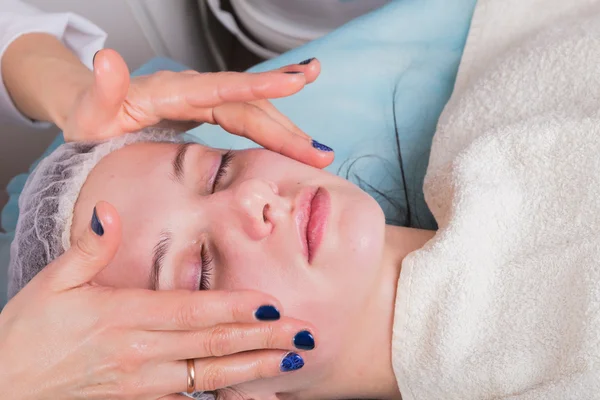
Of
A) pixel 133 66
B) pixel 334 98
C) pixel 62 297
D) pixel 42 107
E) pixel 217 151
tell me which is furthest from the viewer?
pixel 133 66

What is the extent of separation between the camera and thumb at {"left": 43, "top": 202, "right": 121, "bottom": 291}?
77 centimetres

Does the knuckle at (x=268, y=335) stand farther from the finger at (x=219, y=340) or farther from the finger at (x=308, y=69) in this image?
the finger at (x=308, y=69)

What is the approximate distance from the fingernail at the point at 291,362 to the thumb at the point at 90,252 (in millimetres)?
306

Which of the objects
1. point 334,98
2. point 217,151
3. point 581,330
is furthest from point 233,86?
point 581,330

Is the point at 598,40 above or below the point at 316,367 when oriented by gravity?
above

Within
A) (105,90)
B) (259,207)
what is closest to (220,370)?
(259,207)

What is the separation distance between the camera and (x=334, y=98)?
141 centimetres

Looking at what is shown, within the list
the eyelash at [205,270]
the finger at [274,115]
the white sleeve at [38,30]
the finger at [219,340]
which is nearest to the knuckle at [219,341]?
the finger at [219,340]

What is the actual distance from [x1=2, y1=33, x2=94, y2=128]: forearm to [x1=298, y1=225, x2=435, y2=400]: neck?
697 mm

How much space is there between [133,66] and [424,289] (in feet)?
4.68

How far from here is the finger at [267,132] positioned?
1018 mm

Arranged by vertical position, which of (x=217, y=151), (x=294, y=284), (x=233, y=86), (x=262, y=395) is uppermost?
(x=233, y=86)

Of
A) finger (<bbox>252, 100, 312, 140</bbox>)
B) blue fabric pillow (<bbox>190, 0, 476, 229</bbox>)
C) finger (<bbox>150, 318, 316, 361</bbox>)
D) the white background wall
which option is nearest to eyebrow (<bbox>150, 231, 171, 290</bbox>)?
finger (<bbox>150, 318, 316, 361</bbox>)

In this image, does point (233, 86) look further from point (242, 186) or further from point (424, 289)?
point (424, 289)
